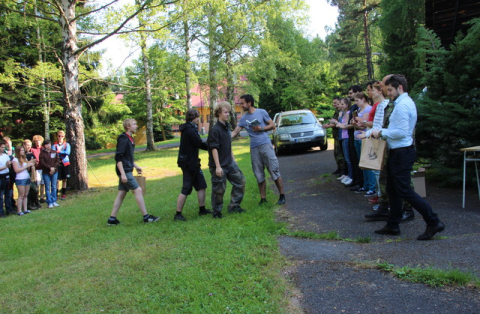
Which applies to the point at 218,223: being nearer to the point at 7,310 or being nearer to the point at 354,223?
the point at 354,223

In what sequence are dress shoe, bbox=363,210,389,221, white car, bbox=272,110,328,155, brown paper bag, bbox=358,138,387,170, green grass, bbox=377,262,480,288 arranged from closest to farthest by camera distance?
green grass, bbox=377,262,480,288, brown paper bag, bbox=358,138,387,170, dress shoe, bbox=363,210,389,221, white car, bbox=272,110,328,155

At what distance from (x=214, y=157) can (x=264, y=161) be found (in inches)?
43.3

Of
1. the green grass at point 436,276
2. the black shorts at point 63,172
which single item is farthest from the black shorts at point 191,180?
the black shorts at point 63,172

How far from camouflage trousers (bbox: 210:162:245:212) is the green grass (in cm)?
341

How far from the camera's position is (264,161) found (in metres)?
7.34

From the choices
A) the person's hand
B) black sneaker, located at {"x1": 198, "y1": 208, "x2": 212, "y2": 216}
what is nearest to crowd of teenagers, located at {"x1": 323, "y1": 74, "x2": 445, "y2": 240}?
the person's hand

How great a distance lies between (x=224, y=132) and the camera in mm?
6898

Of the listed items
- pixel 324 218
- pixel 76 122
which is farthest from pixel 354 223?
pixel 76 122

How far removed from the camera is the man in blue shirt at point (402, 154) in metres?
4.79

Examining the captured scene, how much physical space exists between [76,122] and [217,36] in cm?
1601

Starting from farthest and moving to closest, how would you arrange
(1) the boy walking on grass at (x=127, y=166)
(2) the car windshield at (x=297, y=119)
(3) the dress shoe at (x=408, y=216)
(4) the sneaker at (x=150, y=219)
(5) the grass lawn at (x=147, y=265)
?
1. (2) the car windshield at (x=297, y=119)
2. (4) the sneaker at (x=150, y=219)
3. (1) the boy walking on grass at (x=127, y=166)
4. (3) the dress shoe at (x=408, y=216)
5. (5) the grass lawn at (x=147, y=265)

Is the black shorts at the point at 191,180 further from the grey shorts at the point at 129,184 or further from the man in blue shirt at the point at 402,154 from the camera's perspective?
the man in blue shirt at the point at 402,154

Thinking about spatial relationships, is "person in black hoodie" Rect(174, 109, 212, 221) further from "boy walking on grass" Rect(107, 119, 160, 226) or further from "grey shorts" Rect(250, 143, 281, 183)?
"grey shorts" Rect(250, 143, 281, 183)

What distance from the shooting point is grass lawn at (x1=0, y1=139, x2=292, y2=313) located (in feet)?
12.0
